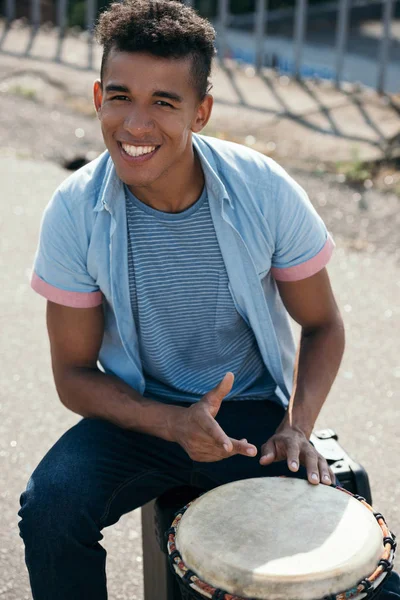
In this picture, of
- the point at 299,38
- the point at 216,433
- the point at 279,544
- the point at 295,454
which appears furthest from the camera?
the point at 299,38

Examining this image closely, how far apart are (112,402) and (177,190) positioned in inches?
22.6

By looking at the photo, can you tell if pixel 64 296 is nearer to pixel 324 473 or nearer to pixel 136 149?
pixel 136 149

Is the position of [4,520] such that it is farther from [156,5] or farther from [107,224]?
[156,5]

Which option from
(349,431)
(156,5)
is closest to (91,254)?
(156,5)

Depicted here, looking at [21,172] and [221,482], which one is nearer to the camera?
[221,482]

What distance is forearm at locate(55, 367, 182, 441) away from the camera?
2.44 metres

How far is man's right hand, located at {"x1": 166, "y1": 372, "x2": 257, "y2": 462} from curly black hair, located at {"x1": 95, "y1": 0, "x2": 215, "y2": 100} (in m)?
0.81

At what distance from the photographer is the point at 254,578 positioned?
191 centimetres

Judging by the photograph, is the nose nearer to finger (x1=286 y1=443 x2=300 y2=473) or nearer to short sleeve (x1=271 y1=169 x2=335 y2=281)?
short sleeve (x1=271 y1=169 x2=335 y2=281)

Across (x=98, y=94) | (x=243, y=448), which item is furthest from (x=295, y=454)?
(x=98, y=94)

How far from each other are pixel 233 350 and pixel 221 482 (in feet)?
1.29

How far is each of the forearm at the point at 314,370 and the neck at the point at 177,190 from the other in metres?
0.48

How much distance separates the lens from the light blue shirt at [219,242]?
8.40ft

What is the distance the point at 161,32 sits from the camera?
2.45m
